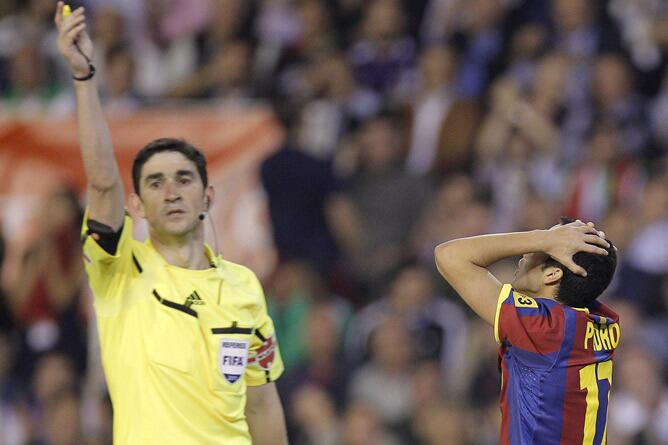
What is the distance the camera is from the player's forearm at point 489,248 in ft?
17.0

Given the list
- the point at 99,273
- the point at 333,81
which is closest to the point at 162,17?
the point at 333,81

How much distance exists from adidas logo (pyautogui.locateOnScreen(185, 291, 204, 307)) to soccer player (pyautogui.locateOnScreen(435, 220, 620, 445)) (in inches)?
42.2

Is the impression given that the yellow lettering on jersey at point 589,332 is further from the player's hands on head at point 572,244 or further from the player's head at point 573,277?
the player's hands on head at point 572,244

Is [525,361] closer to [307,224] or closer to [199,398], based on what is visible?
[199,398]

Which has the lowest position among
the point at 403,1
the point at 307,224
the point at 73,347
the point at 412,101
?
the point at 73,347

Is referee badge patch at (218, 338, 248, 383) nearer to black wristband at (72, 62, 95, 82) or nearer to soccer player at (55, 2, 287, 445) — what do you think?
soccer player at (55, 2, 287, 445)

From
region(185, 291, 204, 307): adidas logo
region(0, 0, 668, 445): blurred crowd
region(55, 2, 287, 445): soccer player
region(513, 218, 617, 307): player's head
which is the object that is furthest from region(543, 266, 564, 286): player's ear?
region(0, 0, 668, 445): blurred crowd

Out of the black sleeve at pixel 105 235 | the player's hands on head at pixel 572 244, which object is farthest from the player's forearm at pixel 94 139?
the player's hands on head at pixel 572 244

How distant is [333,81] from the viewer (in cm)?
1180

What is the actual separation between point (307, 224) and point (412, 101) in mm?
1393

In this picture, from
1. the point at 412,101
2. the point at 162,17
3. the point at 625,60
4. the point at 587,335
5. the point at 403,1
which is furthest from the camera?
→ the point at 162,17

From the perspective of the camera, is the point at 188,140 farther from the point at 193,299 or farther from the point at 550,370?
the point at 550,370

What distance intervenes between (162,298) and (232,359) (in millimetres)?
365

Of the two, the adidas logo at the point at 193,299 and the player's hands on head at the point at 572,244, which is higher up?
the player's hands on head at the point at 572,244
